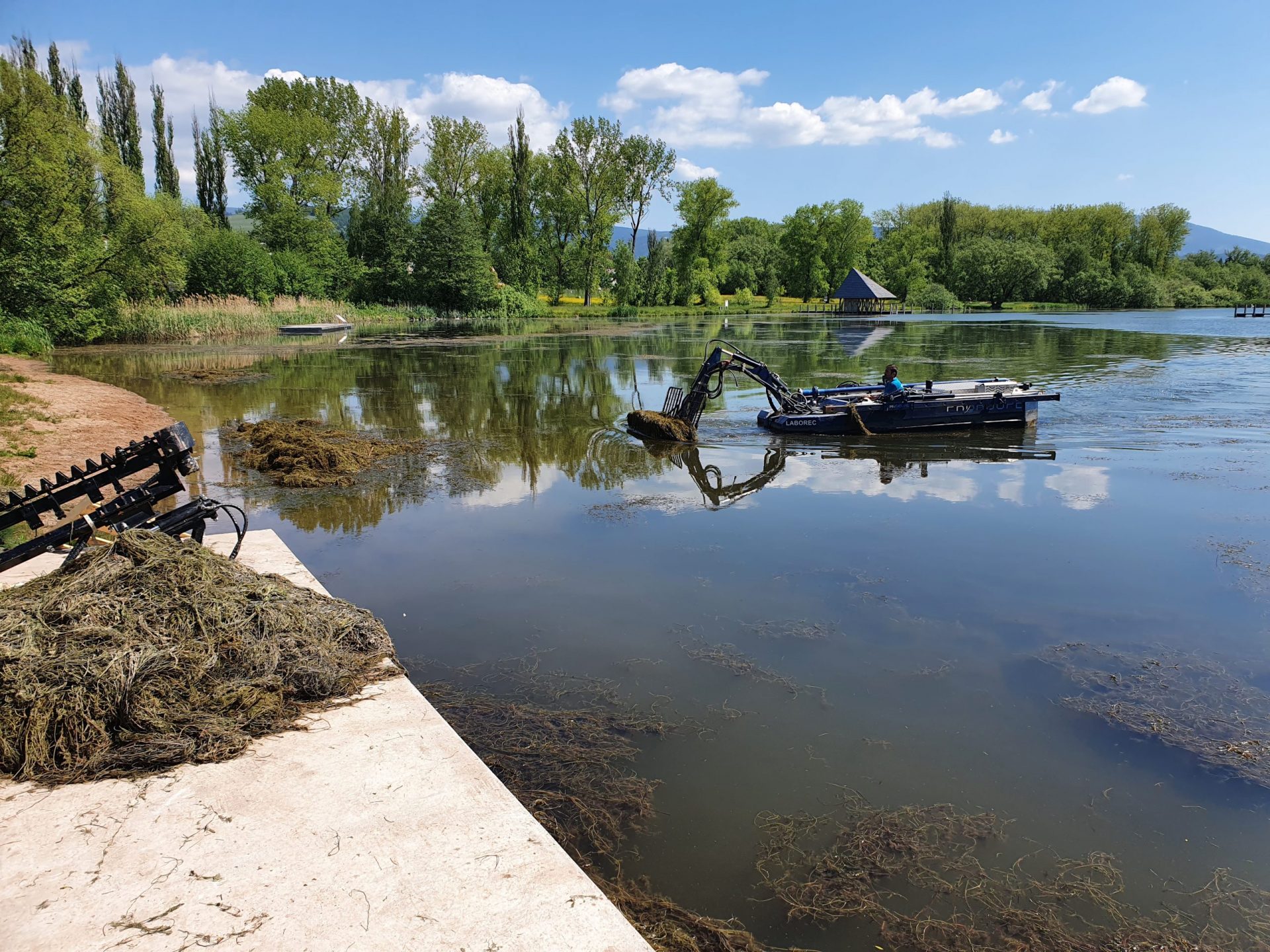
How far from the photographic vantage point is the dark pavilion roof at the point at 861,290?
76188 millimetres

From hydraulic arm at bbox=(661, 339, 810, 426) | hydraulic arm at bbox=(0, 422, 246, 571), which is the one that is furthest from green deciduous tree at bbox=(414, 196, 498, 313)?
hydraulic arm at bbox=(0, 422, 246, 571)

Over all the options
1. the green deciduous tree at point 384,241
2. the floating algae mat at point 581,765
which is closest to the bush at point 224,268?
the green deciduous tree at point 384,241

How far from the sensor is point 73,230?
101ft

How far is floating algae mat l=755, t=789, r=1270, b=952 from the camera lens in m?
3.92

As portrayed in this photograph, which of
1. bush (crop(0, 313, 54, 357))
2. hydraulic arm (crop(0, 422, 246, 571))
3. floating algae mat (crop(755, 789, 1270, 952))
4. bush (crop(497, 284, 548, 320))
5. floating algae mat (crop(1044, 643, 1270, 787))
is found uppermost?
bush (crop(497, 284, 548, 320))

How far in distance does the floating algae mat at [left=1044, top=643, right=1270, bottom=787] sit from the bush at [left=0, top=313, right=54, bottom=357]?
A: 106 ft

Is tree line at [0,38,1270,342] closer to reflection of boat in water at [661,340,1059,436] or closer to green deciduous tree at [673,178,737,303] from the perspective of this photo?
green deciduous tree at [673,178,737,303]

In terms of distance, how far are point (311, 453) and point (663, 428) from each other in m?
7.10

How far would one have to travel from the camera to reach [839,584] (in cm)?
844

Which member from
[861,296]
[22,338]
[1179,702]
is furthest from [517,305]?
[1179,702]

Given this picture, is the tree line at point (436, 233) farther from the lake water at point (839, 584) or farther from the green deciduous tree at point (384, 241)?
the lake water at point (839, 584)

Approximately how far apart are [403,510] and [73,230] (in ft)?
96.7

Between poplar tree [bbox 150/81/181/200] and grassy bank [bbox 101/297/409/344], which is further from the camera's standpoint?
poplar tree [bbox 150/81/181/200]

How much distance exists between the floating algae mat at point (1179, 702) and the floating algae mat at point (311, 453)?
35.6 feet
